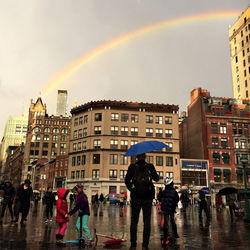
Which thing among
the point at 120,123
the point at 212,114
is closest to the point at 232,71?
the point at 212,114

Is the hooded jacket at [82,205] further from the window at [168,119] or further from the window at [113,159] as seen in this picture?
the window at [168,119]

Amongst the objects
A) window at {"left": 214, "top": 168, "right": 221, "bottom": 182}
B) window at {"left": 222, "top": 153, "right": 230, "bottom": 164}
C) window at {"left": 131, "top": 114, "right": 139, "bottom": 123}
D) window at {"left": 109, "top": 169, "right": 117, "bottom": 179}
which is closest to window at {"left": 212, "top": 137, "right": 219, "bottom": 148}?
window at {"left": 222, "top": 153, "right": 230, "bottom": 164}

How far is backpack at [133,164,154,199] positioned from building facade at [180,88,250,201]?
5287 cm

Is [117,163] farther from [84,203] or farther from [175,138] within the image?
[84,203]

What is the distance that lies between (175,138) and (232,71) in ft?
138

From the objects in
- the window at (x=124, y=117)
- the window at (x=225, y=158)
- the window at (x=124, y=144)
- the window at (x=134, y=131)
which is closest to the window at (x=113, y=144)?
the window at (x=124, y=144)

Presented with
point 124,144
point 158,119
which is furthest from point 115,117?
point 158,119

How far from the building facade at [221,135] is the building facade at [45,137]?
5931 cm

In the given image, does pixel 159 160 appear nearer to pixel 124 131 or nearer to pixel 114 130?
pixel 124 131

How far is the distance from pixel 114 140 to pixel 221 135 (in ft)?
73.8

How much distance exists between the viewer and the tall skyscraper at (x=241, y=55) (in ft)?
271

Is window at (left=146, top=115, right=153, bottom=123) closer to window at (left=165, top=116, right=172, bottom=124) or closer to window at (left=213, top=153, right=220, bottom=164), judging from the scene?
window at (left=165, top=116, right=172, bottom=124)

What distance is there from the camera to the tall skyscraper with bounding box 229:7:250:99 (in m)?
82.5

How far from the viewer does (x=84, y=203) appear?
767cm
